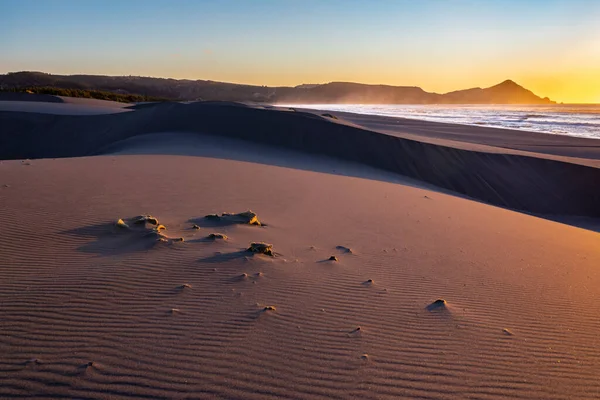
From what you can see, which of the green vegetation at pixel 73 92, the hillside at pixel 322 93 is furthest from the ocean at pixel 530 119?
the hillside at pixel 322 93

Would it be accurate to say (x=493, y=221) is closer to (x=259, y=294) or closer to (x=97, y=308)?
(x=259, y=294)

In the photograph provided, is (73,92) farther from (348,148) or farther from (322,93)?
(322,93)

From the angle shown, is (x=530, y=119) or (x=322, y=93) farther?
(x=322, y=93)

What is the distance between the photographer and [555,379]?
2783mm

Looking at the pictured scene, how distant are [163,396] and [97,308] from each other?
3.60ft

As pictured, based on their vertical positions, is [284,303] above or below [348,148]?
below

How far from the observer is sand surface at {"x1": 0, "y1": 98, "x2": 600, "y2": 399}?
261 cm

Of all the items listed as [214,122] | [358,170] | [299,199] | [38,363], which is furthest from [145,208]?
[214,122]

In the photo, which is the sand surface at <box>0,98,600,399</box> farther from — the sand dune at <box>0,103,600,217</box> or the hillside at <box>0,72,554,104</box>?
the hillside at <box>0,72,554,104</box>

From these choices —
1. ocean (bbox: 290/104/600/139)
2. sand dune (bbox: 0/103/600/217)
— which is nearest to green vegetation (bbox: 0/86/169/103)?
sand dune (bbox: 0/103/600/217)

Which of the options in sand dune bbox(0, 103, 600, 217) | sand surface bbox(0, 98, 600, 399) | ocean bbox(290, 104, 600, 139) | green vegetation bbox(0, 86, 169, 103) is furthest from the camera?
green vegetation bbox(0, 86, 169, 103)

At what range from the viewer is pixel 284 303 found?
3.46m

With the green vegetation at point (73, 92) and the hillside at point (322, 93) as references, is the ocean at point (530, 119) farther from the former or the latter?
the hillside at point (322, 93)

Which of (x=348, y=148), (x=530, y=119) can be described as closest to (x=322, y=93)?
(x=530, y=119)
